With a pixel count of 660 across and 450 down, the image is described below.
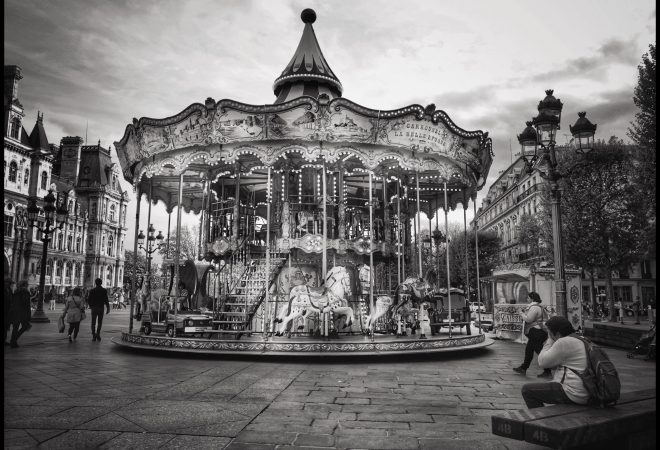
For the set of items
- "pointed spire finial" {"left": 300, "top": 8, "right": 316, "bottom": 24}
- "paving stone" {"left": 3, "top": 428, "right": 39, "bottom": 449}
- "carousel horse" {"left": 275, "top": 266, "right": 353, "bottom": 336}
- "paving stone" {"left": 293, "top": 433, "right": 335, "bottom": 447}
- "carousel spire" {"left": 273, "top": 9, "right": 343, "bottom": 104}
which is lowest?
"paving stone" {"left": 293, "top": 433, "right": 335, "bottom": 447}

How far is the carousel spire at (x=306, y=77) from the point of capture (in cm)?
1562

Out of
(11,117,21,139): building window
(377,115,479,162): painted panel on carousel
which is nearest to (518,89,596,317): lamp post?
(377,115,479,162): painted panel on carousel

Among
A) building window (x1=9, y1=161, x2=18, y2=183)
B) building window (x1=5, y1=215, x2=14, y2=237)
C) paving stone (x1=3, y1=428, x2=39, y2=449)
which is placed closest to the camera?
paving stone (x1=3, y1=428, x2=39, y2=449)

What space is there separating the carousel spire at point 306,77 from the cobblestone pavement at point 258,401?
9.31 metres

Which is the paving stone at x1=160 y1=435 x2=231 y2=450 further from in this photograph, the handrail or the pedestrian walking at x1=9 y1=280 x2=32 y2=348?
the pedestrian walking at x1=9 y1=280 x2=32 y2=348

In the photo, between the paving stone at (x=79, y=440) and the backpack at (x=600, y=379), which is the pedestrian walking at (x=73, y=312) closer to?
the paving stone at (x=79, y=440)

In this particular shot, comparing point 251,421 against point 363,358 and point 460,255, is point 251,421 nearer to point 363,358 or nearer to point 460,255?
point 363,358

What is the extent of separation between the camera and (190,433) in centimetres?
459

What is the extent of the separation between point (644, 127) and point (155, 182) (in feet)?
64.5

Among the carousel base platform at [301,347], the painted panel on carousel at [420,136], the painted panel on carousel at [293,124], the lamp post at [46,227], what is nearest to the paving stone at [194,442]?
the carousel base platform at [301,347]

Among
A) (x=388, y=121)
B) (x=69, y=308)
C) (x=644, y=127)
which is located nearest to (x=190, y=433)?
(x=388, y=121)

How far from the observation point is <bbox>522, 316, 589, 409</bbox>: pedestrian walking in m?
4.16

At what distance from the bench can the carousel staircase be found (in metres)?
10.1

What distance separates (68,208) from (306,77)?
62.7m
